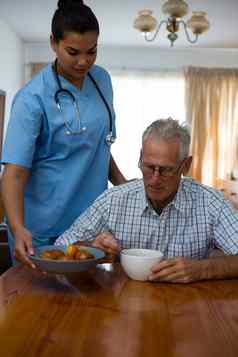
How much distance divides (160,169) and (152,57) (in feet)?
20.0

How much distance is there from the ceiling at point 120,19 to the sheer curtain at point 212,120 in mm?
455

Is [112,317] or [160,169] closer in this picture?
[112,317]

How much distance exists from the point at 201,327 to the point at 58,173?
851 millimetres

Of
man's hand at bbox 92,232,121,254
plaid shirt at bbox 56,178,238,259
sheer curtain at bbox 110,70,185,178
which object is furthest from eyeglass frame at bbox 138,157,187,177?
sheer curtain at bbox 110,70,185,178

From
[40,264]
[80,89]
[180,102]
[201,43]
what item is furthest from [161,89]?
[40,264]

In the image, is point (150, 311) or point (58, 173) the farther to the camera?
point (58, 173)

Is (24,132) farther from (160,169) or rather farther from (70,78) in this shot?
(160,169)

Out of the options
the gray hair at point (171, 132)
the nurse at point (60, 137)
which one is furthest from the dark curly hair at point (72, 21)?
the gray hair at point (171, 132)

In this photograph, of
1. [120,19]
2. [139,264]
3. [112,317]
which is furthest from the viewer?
[120,19]

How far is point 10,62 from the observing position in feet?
20.8

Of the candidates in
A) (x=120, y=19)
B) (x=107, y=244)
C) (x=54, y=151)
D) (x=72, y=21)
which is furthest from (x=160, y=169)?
(x=120, y=19)

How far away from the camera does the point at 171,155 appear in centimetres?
151

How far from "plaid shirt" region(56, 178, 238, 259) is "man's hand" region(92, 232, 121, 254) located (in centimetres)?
13

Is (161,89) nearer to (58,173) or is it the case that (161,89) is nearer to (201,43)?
(201,43)
